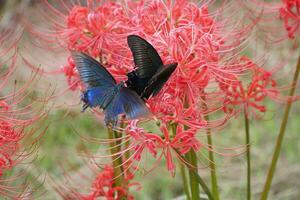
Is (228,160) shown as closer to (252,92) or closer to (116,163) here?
(252,92)

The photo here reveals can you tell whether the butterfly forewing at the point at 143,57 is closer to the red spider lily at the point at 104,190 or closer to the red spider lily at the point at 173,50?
the red spider lily at the point at 173,50

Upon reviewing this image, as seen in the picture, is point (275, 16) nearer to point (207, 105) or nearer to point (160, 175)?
point (207, 105)

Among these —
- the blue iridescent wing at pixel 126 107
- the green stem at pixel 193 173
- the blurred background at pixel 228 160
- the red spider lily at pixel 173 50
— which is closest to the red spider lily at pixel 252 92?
the red spider lily at pixel 173 50

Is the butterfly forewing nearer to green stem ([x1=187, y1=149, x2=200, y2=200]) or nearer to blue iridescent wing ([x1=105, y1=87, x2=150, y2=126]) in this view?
blue iridescent wing ([x1=105, y1=87, x2=150, y2=126])

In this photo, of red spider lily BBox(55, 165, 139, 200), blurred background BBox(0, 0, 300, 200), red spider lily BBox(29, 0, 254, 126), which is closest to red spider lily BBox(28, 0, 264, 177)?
red spider lily BBox(29, 0, 254, 126)

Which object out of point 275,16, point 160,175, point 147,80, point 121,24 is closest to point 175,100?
point 147,80

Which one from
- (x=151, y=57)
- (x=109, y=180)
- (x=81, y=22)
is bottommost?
(x=109, y=180)

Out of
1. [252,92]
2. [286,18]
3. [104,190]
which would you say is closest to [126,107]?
[104,190]
